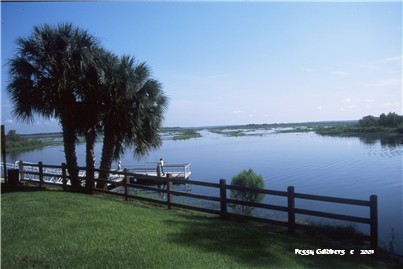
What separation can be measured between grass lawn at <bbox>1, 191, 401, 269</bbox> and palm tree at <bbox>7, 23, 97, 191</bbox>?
571cm

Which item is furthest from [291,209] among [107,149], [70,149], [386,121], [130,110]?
[386,121]

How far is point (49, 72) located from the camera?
44.6ft

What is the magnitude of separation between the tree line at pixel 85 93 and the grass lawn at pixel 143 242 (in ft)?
18.6

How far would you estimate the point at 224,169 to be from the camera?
32.8m

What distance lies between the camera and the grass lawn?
530cm

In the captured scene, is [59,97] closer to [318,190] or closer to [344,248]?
[344,248]

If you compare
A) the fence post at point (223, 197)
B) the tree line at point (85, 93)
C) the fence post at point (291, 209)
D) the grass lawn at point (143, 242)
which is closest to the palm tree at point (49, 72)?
the tree line at point (85, 93)

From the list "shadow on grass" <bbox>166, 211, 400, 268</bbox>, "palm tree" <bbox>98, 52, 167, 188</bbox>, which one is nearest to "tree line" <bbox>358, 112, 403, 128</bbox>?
"palm tree" <bbox>98, 52, 167, 188</bbox>

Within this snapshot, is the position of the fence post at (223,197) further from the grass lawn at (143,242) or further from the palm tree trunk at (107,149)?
the palm tree trunk at (107,149)

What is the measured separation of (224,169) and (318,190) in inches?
510

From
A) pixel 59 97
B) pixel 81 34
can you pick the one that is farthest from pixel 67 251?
pixel 81 34

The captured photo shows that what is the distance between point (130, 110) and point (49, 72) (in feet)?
12.1

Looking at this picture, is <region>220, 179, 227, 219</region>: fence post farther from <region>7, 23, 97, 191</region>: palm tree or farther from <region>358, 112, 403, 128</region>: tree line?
<region>358, 112, 403, 128</region>: tree line

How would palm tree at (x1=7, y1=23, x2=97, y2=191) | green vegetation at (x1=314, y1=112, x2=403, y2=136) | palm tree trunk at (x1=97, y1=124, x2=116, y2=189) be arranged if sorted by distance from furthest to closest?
green vegetation at (x1=314, y1=112, x2=403, y2=136) → palm tree trunk at (x1=97, y1=124, x2=116, y2=189) → palm tree at (x1=7, y1=23, x2=97, y2=191)
